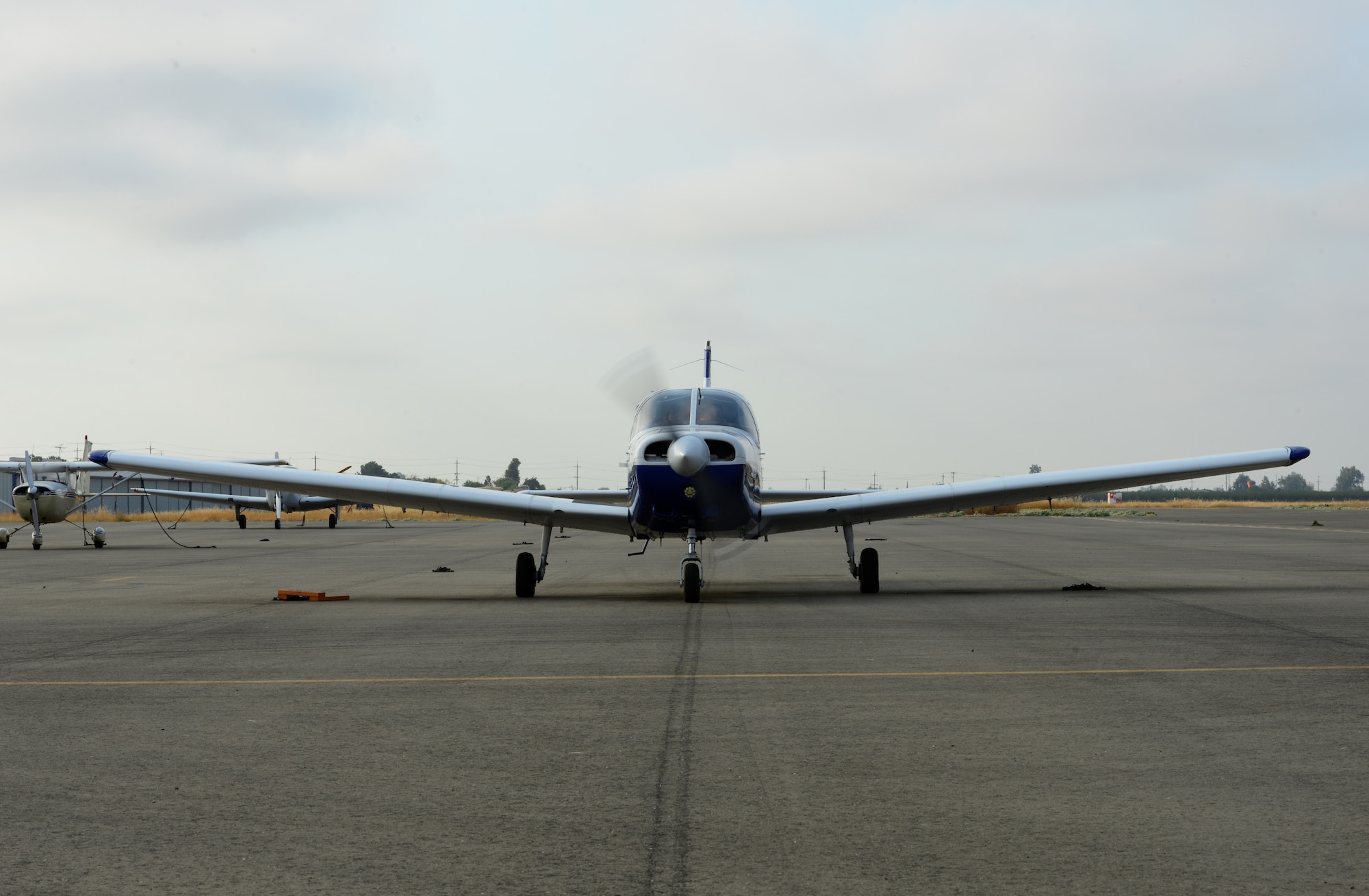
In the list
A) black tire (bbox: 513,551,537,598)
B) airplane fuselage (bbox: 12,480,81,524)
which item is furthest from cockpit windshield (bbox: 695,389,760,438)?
airplane fuselage (bbox: 12,480,81,524)

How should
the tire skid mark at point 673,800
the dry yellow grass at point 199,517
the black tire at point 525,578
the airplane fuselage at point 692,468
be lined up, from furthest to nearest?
the dry yellow grass at point 199,517
the black tire at point 525,578
the airplane fuselage at point 692,468
the tire skid mark at point 673,800

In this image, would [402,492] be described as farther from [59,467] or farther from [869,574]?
[59,467]

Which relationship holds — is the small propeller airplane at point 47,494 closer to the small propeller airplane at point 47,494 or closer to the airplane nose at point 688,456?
the small propeller airplane at point 47,494

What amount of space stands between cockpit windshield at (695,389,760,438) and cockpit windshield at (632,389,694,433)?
0.18 meters

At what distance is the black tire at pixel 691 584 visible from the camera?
536 inches

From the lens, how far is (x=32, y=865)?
370 cm

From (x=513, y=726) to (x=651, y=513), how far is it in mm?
7727

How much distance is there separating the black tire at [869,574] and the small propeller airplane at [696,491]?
0.01m

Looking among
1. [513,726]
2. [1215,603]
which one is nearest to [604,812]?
[513,726]

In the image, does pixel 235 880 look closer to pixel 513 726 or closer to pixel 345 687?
pixel 513 726

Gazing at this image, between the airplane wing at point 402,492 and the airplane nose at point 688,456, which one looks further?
the airplane wing at point 402,492

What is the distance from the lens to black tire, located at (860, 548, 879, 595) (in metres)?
14.8

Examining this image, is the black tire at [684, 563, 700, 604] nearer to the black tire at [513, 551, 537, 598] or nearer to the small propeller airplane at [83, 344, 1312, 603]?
the small propeller airplane at [83, 344, 1312, 603]

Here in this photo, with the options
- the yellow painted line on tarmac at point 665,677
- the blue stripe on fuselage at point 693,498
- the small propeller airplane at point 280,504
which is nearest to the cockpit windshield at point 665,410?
the blue stripe on fuselage at point 693,498
